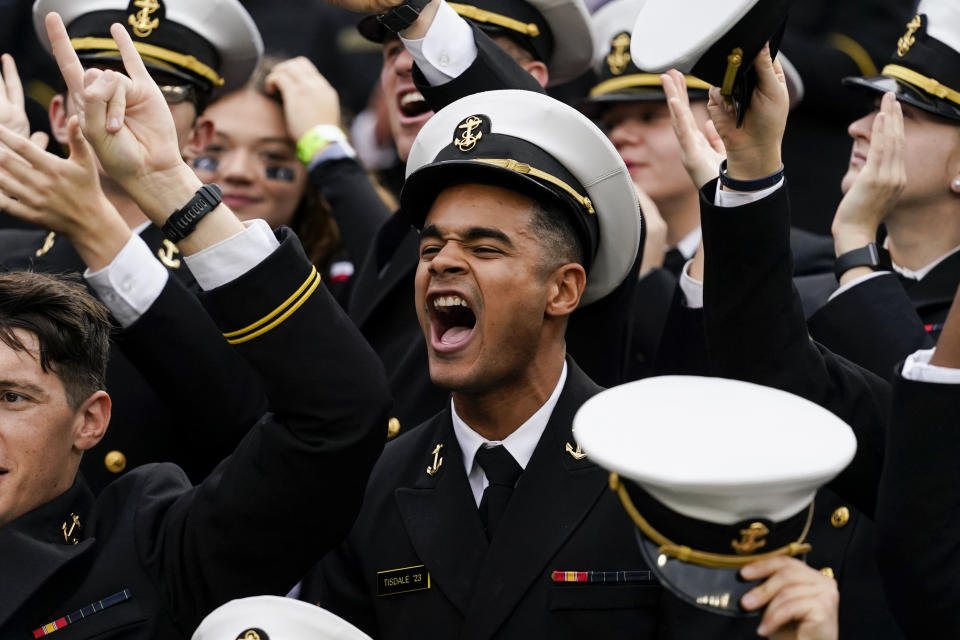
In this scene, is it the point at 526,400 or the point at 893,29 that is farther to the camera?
the point at 893,29

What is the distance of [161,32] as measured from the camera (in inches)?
205

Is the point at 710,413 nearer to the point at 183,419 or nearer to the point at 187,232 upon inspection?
the point at 187,232

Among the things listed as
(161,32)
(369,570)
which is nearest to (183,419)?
(369,570)

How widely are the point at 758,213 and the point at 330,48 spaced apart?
17.9ft

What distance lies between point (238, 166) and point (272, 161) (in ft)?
0.52

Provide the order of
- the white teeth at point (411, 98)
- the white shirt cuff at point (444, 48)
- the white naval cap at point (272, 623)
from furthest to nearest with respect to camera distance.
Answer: the white teeth at point (411, 98) < the white shirt cuff at point (444, 48) < the white naval cap at point (272, 623)

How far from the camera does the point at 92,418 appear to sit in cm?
385

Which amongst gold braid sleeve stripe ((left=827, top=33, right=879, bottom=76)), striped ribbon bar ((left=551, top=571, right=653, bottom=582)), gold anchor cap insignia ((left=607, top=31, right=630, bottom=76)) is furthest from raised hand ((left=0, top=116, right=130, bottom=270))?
gold braid sleeve stripe ((left=827, top=33, right=879, bottom=76))

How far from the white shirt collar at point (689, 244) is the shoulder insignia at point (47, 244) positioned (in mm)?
2310

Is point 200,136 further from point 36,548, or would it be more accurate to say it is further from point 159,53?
point 36,548

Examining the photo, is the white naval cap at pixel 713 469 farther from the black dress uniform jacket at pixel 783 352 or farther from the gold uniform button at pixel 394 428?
the gold uniform button at pixel 394 428

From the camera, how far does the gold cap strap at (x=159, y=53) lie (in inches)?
200

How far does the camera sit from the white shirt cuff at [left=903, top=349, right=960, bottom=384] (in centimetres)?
284

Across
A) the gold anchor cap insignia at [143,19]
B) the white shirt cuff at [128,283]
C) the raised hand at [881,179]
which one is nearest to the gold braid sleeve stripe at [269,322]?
the white shirt cuff at [128,283]
